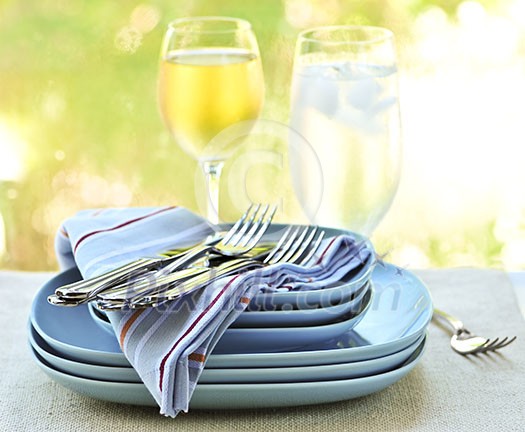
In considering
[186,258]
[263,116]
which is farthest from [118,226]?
[263,116]

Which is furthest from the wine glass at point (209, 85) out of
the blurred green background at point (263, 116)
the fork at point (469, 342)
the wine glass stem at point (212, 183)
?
the blurred green background at point (263, 116)

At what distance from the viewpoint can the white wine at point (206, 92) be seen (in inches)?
42.1

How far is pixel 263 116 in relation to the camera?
1.88m

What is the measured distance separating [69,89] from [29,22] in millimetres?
168

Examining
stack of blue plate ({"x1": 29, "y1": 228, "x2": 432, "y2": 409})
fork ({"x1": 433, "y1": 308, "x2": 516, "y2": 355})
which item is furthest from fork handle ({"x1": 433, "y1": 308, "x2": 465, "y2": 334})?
stack of blue plate ({"x1": 29, "y1": 228, "x2": 432, "y2": 409})

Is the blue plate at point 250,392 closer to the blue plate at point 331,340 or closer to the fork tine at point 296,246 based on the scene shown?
the blue plate at point 331,340

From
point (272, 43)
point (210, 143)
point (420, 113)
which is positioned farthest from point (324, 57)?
point (420, 113)

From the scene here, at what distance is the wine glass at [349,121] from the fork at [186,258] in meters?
0.11

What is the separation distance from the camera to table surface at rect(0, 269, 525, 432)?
0.68 meters

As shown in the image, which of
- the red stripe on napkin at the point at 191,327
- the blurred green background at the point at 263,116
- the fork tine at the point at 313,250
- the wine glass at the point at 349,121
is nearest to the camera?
the red stripe on napkin at the point at 191,327

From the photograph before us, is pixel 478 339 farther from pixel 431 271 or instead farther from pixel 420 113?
pixel 420 113

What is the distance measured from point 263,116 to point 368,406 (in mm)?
1230

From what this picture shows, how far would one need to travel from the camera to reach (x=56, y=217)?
203cm

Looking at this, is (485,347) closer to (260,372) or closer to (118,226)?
(260,372)
